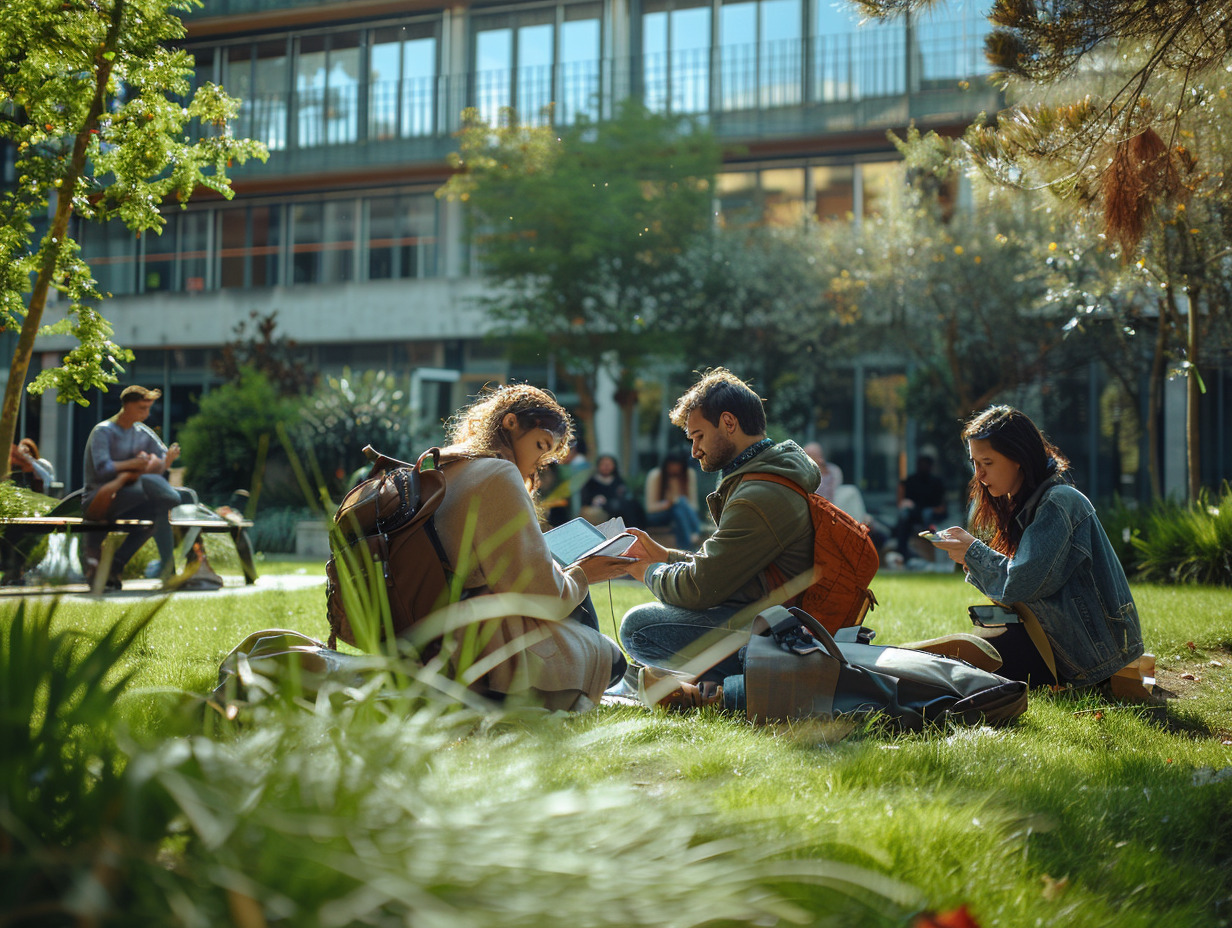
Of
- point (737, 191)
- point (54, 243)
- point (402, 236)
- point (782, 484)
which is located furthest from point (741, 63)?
point (782, 484)

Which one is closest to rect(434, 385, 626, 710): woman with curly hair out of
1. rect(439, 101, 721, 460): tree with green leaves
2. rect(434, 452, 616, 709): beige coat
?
rect(434, 452, 616, 709): beige coat

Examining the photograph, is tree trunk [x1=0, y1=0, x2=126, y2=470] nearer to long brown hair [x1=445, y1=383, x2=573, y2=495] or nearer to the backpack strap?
long brown hair [x1=445, y1=383, x2=573, y2=495]

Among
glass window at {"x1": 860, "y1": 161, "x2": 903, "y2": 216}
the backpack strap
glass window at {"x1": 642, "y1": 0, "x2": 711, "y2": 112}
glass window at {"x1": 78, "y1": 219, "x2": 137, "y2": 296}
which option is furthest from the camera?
glass window at {"x1": 78, "y1": 219, "x2": 137, "y2": 296}

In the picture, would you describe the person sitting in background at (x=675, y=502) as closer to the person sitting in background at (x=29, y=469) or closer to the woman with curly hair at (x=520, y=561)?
the person sitting in background at (x=29, y=469)

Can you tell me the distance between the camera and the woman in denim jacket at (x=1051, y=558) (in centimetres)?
456

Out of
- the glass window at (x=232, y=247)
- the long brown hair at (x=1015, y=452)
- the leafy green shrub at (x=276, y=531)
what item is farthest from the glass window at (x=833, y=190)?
the long brown hair at (x=1015, y=452)

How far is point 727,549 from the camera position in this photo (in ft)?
14.4

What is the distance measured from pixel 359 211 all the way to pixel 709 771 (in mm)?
23779

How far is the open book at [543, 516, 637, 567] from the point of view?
14.1 feet

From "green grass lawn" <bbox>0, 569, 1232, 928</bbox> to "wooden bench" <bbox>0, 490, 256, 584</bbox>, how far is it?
382 centimetres

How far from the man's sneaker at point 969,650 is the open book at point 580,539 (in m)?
1.48

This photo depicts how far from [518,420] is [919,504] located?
12342 mm

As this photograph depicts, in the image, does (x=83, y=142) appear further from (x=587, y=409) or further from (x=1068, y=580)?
(x=587, y=409)

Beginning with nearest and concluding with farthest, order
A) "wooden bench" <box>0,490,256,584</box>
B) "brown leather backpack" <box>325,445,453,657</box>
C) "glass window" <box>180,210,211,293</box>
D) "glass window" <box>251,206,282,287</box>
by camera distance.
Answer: "brown leather backpack" <box>325,445,453,657</box> → "wooden bench" <box>0,490,256,584</box> → "glass window" <box>251,206,282,287</box> → "glass window" <box>180,210,211,293</box>
